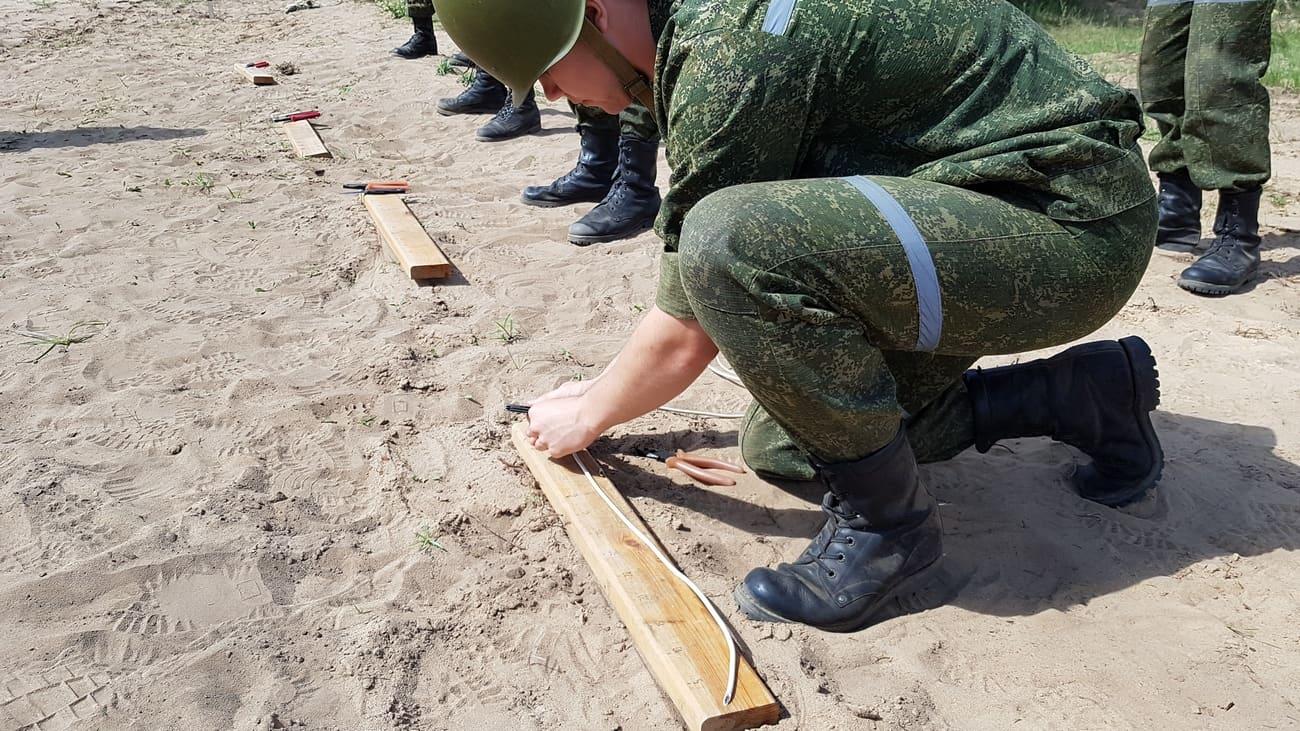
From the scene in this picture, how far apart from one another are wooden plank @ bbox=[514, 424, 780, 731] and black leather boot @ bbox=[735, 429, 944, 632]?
167 mm

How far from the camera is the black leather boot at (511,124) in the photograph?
17.9 ft

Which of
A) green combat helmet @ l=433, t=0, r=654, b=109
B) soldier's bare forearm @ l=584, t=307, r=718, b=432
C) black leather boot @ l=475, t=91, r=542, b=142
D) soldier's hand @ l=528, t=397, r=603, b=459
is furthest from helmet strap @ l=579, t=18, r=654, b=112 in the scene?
black leather boot @ l=475, t=91, r=542, b=142

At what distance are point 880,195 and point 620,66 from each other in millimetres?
572

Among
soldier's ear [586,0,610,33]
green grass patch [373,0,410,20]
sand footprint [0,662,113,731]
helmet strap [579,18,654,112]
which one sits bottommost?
green grass patch [373,0,410,20]

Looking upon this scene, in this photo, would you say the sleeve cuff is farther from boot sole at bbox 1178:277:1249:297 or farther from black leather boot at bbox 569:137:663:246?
boot sole at bbox 1178:277:1249:297

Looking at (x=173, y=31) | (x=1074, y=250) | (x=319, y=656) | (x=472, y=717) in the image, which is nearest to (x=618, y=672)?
(x=472, y=717)

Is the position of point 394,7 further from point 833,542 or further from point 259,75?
point 833,542

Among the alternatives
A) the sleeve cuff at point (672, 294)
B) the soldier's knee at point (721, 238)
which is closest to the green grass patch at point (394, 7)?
the sleeve cuff at point (672, 294)

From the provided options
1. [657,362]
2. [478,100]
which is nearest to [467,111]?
[478,100]

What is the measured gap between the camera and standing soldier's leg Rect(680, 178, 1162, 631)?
1730 mm

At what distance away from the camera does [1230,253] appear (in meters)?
3.55

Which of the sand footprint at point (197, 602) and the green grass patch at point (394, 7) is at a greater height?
the sand footprint at point (197, 602)

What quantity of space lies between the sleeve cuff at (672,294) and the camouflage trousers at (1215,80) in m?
2.61

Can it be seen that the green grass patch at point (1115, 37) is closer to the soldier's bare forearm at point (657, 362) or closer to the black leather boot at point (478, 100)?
the black leather boot at point (478, 100)
